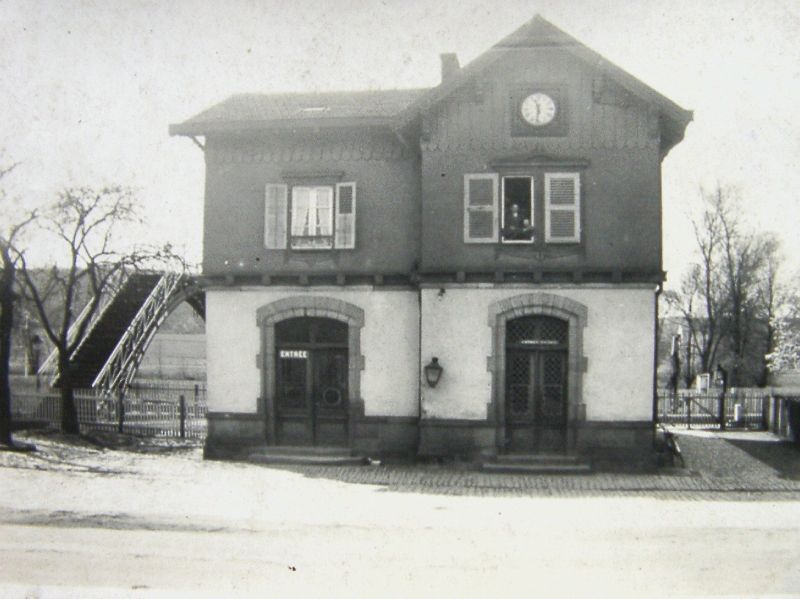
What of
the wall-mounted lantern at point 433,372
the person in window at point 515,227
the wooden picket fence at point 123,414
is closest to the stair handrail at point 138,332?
the wooden picket fence at point 123,414

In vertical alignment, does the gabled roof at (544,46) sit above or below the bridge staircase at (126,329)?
above

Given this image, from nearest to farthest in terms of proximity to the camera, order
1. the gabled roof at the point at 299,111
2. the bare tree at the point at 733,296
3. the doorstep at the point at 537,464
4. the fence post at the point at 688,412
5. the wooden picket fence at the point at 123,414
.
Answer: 1. the doorstep at the point at 537,464
2. the gabled roof at the point at 299,111
3. the wooden picket fence at the point at 123,414
4. the fence post at the point at 688,412
5. the bare tree at the point at 733,296

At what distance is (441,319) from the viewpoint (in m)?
16.5

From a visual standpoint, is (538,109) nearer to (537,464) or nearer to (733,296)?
(537,464)

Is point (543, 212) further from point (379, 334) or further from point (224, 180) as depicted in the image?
point (224, 180)

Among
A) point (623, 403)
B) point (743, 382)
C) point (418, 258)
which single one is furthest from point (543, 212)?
point (743, 382)

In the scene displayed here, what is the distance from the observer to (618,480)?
1532cm

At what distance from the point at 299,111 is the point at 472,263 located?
17.1 feet

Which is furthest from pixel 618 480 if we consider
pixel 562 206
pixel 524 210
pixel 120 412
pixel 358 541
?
pixel 120 412

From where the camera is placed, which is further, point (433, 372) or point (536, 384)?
point (536, 384)

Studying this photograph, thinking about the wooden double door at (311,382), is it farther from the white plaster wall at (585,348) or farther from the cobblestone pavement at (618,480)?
the white plaster wall at (585,348)

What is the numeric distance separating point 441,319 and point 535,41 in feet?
18.6

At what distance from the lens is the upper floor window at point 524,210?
16.3 meters

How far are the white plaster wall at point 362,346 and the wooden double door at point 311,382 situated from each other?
0.52 meters
